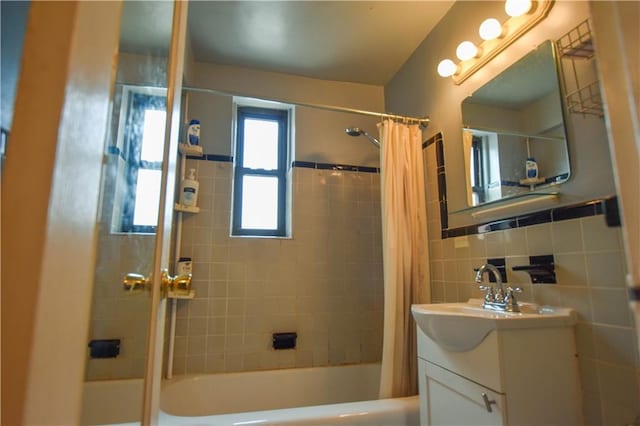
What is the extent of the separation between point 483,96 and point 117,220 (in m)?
1.65

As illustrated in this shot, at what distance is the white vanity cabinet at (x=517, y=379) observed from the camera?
92 cm

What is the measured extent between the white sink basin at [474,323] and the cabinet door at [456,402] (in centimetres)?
12

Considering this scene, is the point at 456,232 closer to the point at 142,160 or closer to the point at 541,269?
the point at 541,269

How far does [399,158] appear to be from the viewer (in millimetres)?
1855

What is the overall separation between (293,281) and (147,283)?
156 centimetres

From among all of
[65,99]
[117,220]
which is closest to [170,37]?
[117,220]

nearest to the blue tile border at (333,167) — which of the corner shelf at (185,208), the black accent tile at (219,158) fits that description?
the black accent tile at (219,158)

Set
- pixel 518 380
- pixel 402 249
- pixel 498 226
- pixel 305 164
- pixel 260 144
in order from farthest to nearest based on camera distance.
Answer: pixel 260 144
pixel 305 164
pixel 402 249
pixel 498 226
pixel 518 380

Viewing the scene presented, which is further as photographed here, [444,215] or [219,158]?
[219,158]

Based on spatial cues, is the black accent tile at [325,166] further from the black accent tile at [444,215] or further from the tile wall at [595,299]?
the tile wall at [595,299]

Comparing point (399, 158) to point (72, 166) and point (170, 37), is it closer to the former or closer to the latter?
point (170, 37)

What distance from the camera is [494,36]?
4.83 feet

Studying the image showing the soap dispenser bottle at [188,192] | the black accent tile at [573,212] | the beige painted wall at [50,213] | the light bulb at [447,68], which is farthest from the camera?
the soap dispenser bottle at [188,192]

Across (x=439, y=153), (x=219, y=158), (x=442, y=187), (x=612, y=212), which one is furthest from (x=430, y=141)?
(x=612, y=212)
